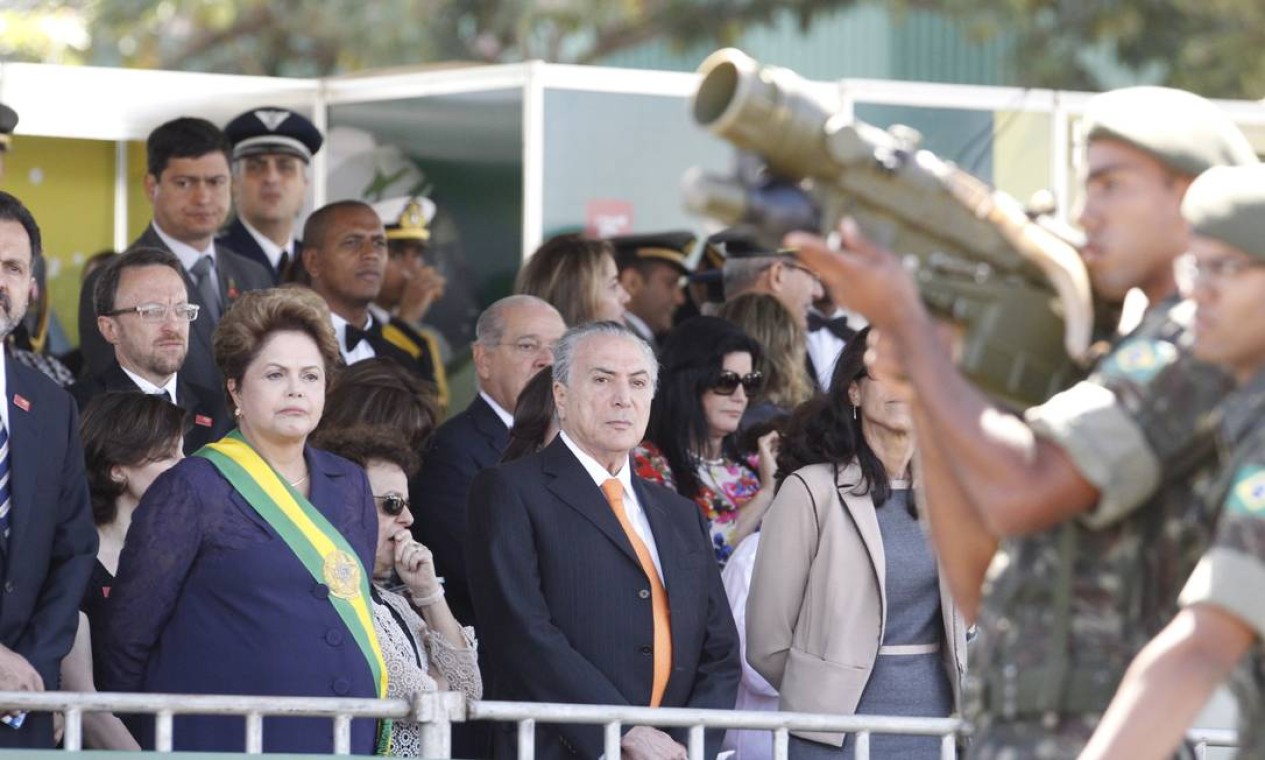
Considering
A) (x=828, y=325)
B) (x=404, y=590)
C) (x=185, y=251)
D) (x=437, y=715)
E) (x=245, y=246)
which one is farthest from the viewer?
(x=828, y=325)

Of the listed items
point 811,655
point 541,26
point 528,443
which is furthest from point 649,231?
point 541,26

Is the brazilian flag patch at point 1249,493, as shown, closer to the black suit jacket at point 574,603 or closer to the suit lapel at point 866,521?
the black suit jacket at point 574,603

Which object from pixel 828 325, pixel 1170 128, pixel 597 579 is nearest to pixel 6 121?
pixel 828 325

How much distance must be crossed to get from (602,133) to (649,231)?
1.62 feet

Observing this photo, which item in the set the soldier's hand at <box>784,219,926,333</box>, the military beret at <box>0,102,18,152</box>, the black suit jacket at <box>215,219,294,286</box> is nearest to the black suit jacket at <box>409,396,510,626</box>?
the black suit jacket at <box>215,219,294,286</box>

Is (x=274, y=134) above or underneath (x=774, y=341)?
above

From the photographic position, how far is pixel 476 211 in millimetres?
8875

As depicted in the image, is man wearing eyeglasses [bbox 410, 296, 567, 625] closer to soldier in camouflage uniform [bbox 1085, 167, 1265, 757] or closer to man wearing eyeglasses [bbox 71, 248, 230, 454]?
man wearing eyeglasses [bbox 71, 248, 230, 454]

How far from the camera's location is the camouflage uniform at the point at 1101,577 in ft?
10.5

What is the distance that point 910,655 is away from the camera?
5.97m

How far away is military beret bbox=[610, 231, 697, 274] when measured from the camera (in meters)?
8.78

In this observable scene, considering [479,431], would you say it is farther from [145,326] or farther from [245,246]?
[245,246]

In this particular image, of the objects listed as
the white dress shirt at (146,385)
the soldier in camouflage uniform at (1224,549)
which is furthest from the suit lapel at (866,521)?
the soldier in camouflage uniform at (1224,549)

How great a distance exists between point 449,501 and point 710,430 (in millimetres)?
961
